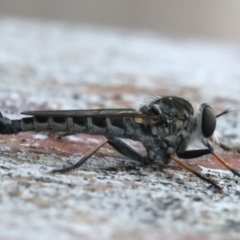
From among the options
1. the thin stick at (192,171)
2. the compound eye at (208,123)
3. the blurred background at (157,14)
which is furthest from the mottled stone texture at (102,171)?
the blurred background at (157,14)

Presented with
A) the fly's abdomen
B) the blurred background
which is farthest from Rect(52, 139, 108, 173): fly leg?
the blurred background

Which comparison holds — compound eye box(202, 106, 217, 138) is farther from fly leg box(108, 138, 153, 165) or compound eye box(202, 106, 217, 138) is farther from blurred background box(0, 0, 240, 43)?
blurred background box(0, 0, 240, 43)

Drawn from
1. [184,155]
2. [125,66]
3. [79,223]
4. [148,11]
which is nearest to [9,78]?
[125,66]

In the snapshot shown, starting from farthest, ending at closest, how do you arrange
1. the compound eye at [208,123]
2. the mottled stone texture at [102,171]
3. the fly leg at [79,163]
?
the compound eye at [208,123] < the fly leg at [79,163] < the mottled stone texture at [102,171]

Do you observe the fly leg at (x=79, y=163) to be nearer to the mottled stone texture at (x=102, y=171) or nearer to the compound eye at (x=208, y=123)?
the mottled stone texture at (x=102, y=171)

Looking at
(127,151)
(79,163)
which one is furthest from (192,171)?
(79,163)
